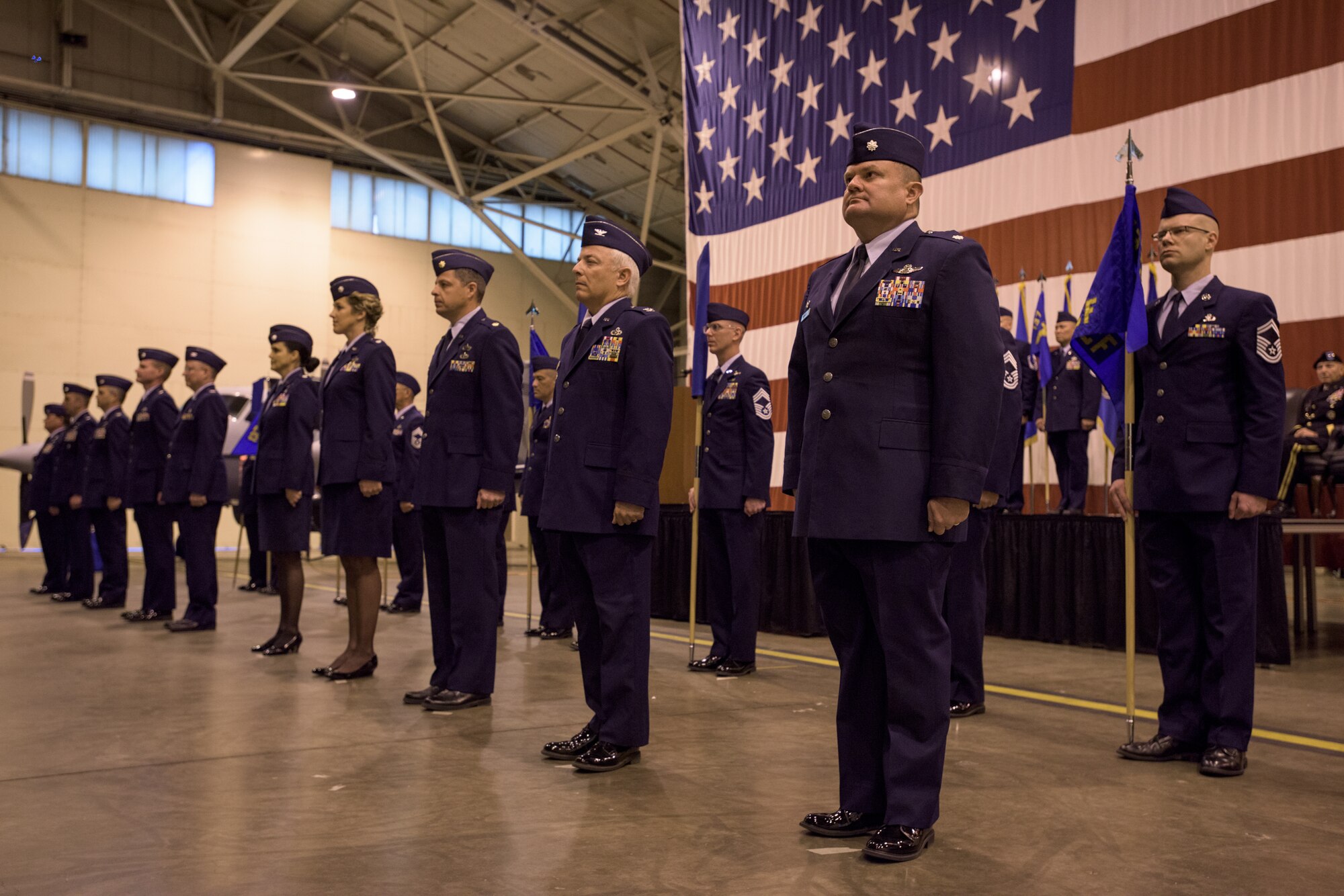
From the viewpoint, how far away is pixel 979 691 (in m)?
4.05

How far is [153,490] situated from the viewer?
22.4 feet

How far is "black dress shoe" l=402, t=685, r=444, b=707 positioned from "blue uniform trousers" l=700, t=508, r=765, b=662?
147 cm

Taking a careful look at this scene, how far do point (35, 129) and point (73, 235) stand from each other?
1.52m

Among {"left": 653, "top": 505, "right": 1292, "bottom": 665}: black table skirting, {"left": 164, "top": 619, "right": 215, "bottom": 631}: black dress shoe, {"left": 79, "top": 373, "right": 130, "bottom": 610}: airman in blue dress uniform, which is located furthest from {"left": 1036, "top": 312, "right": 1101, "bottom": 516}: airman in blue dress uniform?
{"left": 79, "top": 373, "right": 130, "bottom": 610}: airman in blue dress uniform

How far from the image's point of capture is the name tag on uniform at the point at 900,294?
2.35m

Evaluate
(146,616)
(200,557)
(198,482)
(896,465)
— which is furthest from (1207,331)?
(146,616)

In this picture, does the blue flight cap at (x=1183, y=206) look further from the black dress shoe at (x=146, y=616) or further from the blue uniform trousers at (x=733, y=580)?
the black dress shoe at (x=146, y=616)

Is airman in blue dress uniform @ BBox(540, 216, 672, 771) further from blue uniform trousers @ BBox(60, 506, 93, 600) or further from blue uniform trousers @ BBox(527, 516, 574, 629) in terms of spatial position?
blue uniform trousers @ BBox(60, 506, 93, 600)

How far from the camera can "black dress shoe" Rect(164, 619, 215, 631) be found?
632 cm

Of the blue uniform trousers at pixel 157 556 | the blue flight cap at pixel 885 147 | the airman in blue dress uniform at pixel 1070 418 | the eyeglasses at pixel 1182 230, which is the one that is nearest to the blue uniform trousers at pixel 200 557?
the blue uniform trousers at pixel 157 556

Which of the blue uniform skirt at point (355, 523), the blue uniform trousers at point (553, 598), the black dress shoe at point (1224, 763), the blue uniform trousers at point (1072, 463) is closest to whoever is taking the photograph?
the black dress shoe at point (1224, 763)

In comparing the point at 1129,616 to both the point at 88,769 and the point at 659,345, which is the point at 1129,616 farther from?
the point at 88,769

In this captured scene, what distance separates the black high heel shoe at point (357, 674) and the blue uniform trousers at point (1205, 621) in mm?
3176

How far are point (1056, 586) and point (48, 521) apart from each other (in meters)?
8.11
